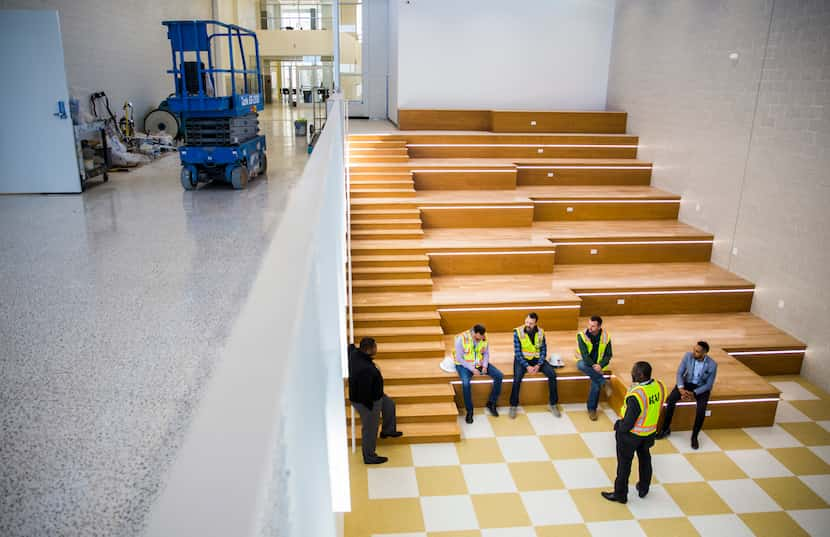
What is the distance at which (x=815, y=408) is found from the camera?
23.0 feet

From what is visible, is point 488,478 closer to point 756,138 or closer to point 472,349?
point 472,349

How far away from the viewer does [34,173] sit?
27.5 feet

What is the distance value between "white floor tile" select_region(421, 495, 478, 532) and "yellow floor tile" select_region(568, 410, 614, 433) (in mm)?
1859

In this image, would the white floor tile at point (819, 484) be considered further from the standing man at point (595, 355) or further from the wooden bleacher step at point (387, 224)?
the wooden bleacher step at point (387, 224)

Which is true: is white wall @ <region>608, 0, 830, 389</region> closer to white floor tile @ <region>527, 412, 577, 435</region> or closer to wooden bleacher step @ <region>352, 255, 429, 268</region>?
white floor tile @ <region>527, 412, 577, 435</region>

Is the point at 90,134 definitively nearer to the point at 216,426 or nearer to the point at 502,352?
the point at 502,352

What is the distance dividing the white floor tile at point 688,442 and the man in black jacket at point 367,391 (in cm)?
323

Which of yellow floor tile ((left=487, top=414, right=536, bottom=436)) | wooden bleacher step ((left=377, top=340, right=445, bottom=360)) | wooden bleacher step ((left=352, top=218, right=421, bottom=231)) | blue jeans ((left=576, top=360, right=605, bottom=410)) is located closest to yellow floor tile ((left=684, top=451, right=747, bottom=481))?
blue jeans ((left=576, top=360, right=605, bottom=410))

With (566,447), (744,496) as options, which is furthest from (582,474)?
(744,496)

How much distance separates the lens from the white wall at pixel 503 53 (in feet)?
42.7

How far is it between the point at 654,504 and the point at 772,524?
38.0 inches

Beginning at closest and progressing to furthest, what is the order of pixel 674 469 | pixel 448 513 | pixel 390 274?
pixel 448 513
pixel 674 469
pixel 390 274

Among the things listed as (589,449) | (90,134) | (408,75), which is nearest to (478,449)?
(589,449)

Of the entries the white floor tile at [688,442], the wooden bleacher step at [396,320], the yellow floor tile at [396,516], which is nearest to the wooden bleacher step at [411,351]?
the wooden bleacher step at [396,320]
